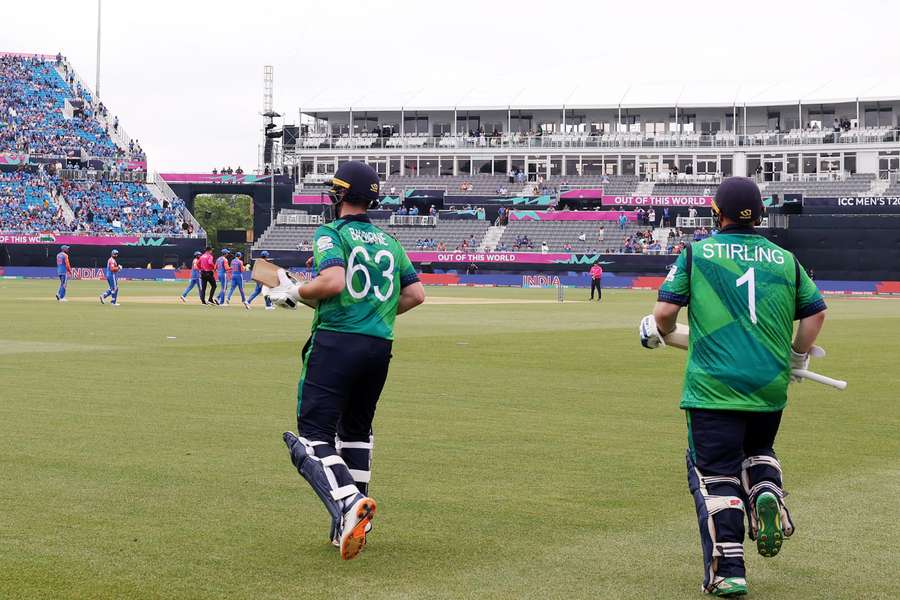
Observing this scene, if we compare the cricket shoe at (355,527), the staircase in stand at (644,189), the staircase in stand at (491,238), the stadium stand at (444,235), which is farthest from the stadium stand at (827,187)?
the cricket shoe at (355,527)

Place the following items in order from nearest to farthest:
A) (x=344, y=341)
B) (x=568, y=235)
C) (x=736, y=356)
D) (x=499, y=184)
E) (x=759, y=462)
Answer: (x=736, y=356), (x=759, y=462), (x=344, y=341), (x=568, y=235), (x=499, y=184)

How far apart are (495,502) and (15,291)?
48295 millimetres

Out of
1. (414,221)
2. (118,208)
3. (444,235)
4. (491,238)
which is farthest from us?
(118,208)

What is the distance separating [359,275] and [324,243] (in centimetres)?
27

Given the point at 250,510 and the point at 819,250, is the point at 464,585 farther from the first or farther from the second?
the point at 819,250

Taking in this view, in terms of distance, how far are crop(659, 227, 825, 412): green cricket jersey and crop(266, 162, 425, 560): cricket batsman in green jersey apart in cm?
169

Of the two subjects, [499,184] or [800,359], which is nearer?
[800,359]

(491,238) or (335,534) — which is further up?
(491,238)

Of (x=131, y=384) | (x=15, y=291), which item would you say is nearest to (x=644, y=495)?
(x=131, y=384)

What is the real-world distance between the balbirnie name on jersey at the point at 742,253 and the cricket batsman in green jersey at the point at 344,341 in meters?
1.84

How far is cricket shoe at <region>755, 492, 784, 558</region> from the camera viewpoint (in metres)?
6.45

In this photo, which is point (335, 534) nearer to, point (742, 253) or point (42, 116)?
point (742, 253)

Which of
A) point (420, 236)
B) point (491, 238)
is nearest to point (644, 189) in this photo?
point (491, 238)

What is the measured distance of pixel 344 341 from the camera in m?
7.10
